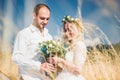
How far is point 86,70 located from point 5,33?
82 centimetres

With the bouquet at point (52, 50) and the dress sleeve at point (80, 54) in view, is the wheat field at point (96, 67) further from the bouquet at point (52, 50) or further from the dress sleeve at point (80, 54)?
the bouquet at point (52, 50)

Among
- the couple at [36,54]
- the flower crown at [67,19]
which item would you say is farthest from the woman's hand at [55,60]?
the flower crown at [67,19]

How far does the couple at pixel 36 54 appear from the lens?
387cm

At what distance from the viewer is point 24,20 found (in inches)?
164

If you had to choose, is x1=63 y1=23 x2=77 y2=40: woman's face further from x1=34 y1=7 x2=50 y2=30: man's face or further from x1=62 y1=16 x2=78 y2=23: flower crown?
x1=34 y1=7 x2=50 y2=30: man's face

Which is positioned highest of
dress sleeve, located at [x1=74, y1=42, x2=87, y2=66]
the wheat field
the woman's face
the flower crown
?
the flower crown

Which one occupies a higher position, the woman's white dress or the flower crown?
the flower crown

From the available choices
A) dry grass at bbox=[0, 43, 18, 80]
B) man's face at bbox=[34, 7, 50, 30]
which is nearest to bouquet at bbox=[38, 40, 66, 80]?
man's face at bbox=[34, 7, 50, 30]

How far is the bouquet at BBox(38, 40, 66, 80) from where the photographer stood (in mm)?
3873

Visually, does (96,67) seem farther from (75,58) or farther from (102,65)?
(75,58)

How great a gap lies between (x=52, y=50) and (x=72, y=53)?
0.56 ft

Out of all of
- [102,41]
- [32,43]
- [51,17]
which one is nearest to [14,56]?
[32,43]

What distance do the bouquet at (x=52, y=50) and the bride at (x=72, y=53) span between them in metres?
0.04

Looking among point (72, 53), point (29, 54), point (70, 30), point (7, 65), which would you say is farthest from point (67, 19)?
point (7, 65)
